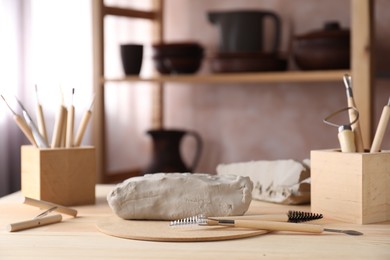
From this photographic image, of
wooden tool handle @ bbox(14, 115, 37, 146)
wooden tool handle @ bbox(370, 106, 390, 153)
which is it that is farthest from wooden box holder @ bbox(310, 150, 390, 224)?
wooden tool handle @ bbox(14, 115, 37, 146)

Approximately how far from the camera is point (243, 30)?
7.80 feet

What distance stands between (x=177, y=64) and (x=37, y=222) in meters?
1.44

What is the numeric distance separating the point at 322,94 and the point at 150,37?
29.1 inches

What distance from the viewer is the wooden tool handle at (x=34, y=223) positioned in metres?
0.99

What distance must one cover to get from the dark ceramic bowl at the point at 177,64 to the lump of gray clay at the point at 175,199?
4.56 ft

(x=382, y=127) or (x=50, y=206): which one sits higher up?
(x=382, y=127)

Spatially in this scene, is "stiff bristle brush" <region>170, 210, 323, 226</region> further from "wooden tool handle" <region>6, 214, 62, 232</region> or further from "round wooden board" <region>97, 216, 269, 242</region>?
"wooden tool handle" <region>6, 214, 62, 232</region>

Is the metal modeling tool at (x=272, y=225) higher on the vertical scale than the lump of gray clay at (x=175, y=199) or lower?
lower

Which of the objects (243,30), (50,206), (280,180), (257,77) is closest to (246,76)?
(257,77)

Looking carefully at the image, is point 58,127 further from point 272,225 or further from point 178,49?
point 178,49

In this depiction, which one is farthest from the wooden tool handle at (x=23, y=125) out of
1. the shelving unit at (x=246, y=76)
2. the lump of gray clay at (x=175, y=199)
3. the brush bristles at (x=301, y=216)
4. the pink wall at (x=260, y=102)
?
the pink wall at (x=260, y=102)

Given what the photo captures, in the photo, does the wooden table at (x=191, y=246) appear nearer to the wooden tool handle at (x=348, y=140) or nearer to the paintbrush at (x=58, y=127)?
the wooden tool handle at (x=348, y=140)

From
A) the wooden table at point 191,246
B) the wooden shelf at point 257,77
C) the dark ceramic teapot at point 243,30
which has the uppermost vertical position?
the dark ceramic teapot at point 243,30

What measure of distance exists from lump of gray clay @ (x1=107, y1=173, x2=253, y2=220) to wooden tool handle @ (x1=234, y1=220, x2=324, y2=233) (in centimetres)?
9
